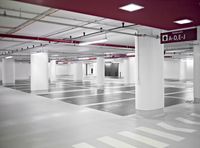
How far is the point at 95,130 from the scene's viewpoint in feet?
19.3

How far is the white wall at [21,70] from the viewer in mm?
32812

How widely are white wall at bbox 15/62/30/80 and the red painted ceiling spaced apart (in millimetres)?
31417

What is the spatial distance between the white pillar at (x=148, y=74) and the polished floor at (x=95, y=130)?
472mm

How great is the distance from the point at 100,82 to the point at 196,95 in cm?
1058

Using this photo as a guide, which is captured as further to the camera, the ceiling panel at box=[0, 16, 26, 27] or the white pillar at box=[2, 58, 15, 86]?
the white pillar at box=[2, 58, 15, 86]

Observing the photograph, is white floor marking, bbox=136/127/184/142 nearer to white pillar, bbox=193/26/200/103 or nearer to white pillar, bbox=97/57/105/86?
white pillar, bbox=193/26/200/103

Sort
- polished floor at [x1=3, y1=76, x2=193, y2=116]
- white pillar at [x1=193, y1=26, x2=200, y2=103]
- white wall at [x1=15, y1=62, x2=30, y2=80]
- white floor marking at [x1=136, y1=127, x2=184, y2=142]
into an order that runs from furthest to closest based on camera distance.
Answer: white wall at [x1=15, y1=62, x2=30, y2=80]
white pillar at [x1=193, y1=26, x2=200, y2=103]
polished floor at [x1=3, y1=76, x2=193, y2=116]
white floor marking at [x1=136, y1=127, x2=184, y2=142]

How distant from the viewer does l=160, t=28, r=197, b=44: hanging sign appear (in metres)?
5.73

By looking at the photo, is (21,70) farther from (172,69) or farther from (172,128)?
(172,128)

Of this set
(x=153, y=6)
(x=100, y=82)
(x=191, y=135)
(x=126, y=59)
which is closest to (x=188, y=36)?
(x=153, y=6)

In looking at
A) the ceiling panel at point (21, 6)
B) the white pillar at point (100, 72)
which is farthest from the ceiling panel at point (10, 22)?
the white pillar at point (100, 72)

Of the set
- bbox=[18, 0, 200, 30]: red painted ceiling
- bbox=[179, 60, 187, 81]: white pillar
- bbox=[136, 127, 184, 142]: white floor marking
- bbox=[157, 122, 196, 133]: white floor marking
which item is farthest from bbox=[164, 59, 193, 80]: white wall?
bbox=[18, 0, 200, 30]: red painted ceiling

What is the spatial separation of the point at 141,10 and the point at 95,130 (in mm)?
3668

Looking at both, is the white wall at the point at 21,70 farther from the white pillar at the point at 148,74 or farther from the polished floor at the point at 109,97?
the white pillar at the point at 148,74
